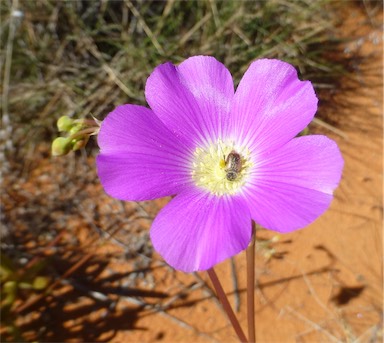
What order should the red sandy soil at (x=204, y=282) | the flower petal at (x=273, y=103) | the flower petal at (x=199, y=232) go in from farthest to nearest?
1. the red sandy soil at (x=204, y=282)
2. the flower petal at (x=273, y=103)
3. the flower petal at (x=199, y=232)

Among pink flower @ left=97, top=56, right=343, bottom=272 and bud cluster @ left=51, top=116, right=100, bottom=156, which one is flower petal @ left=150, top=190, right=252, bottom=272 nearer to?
pink flower @ left=97, top=56, right=343, bottom=272

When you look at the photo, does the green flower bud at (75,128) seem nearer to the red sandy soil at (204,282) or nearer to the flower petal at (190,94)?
the flower petal at (190,94)

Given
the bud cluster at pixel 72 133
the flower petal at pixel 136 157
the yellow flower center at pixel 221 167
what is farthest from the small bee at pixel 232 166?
the bud cluster at pixel 72 133

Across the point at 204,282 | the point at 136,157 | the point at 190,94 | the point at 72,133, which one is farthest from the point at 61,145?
the point at 204,282

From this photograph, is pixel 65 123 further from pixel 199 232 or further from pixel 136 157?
pixel 199 232

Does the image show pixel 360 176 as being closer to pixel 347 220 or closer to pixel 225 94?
pixel 347 220

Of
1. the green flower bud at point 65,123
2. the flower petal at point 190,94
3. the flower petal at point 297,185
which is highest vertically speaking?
the green flower bud at point 65,123
